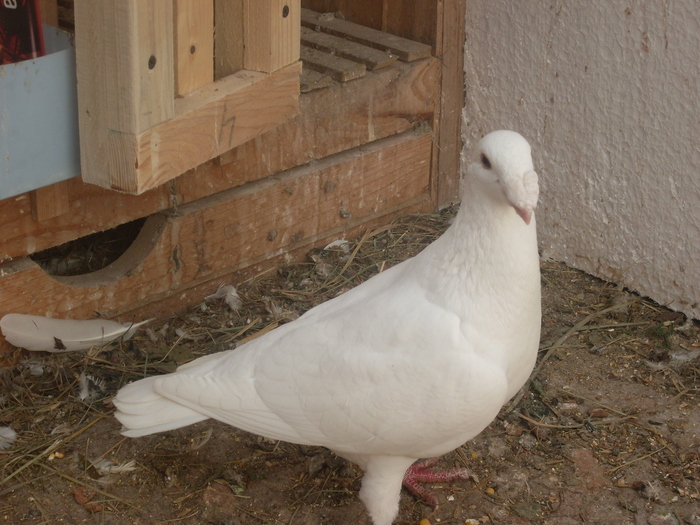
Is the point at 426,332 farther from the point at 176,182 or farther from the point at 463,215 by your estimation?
the point at 176,182

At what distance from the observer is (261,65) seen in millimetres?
2693

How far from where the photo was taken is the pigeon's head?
1990mm

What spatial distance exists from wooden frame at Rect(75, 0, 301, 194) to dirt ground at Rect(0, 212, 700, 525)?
94 cm

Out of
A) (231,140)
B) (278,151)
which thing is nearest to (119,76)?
(231,140)

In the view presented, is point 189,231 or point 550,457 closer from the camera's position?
point 550,457

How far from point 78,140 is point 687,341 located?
2.41m

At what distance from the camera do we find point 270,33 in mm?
2629

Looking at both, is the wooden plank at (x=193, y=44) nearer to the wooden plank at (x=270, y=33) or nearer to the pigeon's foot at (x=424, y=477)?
the wooden plank at (x=270, y=33)

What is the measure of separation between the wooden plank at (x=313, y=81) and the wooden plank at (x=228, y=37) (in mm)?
684

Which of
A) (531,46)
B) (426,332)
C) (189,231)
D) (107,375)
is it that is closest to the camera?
(426,332)

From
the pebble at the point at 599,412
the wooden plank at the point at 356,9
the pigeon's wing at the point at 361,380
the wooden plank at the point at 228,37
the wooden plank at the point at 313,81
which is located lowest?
the pebble at the point at 599,412

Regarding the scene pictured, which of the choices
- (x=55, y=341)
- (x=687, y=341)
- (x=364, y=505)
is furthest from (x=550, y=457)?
(x=55, y=341)

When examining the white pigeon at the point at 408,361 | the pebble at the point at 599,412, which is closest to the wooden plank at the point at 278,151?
the white pigeon at the point at 408,361

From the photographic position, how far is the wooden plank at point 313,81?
340cm
